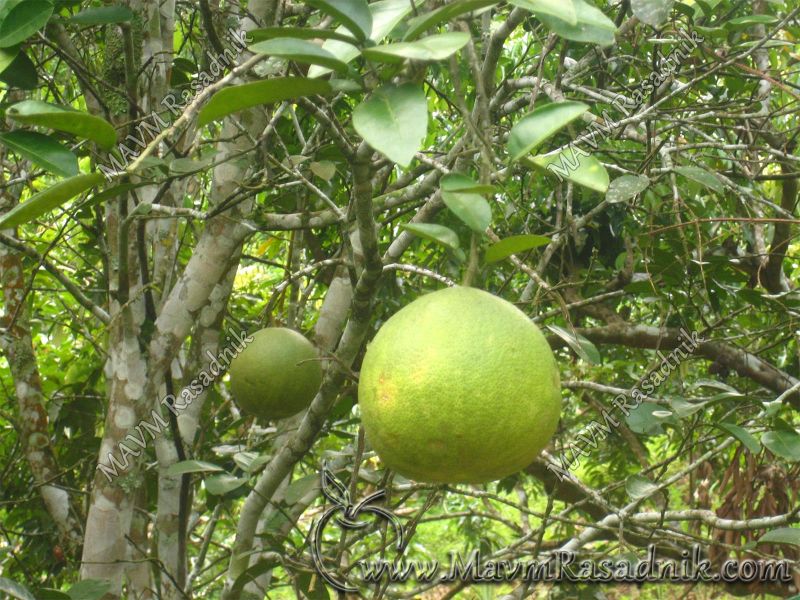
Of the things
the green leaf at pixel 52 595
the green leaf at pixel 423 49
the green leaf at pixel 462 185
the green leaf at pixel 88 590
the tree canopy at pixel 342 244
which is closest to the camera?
the green leaf at pixel 423 49

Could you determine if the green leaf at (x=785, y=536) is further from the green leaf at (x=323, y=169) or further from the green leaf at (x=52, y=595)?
the green leaf at (x=52, y=595)

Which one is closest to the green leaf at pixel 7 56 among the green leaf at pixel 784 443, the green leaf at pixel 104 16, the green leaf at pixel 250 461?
the green leaf at pixel 104 16

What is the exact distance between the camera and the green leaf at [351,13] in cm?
77

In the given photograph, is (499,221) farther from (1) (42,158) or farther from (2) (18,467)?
(1) (42,158)

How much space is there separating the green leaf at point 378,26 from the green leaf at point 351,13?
0.06ft

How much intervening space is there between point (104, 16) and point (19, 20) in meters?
0.54

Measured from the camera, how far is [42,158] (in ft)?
3.40

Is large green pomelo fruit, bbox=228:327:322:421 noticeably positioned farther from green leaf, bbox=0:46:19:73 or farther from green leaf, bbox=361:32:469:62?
green leaf, bbox=361:32:469:62

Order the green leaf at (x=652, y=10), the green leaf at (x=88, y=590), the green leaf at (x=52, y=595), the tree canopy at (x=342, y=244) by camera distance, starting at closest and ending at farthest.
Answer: the tree canopy at (x=342, y=244) → the green leaf at (x=52, y=595) → the green leaf at (x=88, y=590) → the green leaf at (x=652, y=10)

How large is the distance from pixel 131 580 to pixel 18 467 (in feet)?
3.69

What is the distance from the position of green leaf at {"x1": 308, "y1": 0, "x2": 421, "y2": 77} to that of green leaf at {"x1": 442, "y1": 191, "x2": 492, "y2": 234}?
175mm

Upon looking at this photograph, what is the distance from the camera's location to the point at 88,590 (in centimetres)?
158

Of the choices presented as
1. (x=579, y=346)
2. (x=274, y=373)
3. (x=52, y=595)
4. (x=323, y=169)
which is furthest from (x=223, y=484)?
(x=579, y=346)

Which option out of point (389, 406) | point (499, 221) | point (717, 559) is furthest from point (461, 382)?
point (499, 221)
